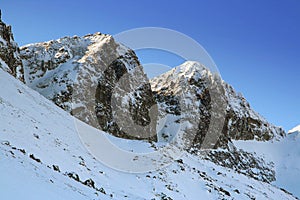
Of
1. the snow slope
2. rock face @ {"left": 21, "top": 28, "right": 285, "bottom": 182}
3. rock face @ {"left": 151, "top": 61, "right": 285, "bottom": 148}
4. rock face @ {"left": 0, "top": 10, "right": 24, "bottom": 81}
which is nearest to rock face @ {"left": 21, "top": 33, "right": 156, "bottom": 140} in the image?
rock face @ {"left": 21, "top": 28, "right": 285, "bottom": 182}

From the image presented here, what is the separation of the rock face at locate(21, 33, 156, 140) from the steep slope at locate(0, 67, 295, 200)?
29478mm

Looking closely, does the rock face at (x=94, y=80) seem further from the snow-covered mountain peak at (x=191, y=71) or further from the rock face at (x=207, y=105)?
the snow-covered mountain peak at (x=191, y=71)

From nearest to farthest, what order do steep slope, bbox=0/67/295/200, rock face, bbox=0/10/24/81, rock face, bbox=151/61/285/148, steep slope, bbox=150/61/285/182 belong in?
1. steep slope, bbox=0/67/295/200
2. rock face, bbox=0/10/24/81
3. steep slope, bbox=150/61/285/182
4. rock face, bbox=151/61/285/148

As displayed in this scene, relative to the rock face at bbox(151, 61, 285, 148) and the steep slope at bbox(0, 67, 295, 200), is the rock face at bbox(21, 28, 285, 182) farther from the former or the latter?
the steep slope at bbox(0, 67, 295, 200)

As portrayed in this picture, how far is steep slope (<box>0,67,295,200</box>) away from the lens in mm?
11594

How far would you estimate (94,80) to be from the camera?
2712 inches

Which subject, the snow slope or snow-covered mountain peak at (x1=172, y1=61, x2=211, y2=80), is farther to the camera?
snow-covered mountain peak at (x1=172, y1=61, x2=211, y2=80)

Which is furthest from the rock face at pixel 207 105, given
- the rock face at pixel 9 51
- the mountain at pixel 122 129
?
the rock face at pixel 9 51

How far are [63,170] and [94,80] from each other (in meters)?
52.4

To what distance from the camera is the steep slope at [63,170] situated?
38.0ft

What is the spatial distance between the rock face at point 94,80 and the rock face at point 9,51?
908cm

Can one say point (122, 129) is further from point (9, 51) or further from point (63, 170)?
point (63, 170)

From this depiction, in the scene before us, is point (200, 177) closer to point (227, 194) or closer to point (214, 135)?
point (227, 194)

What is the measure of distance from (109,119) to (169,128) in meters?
32.1
